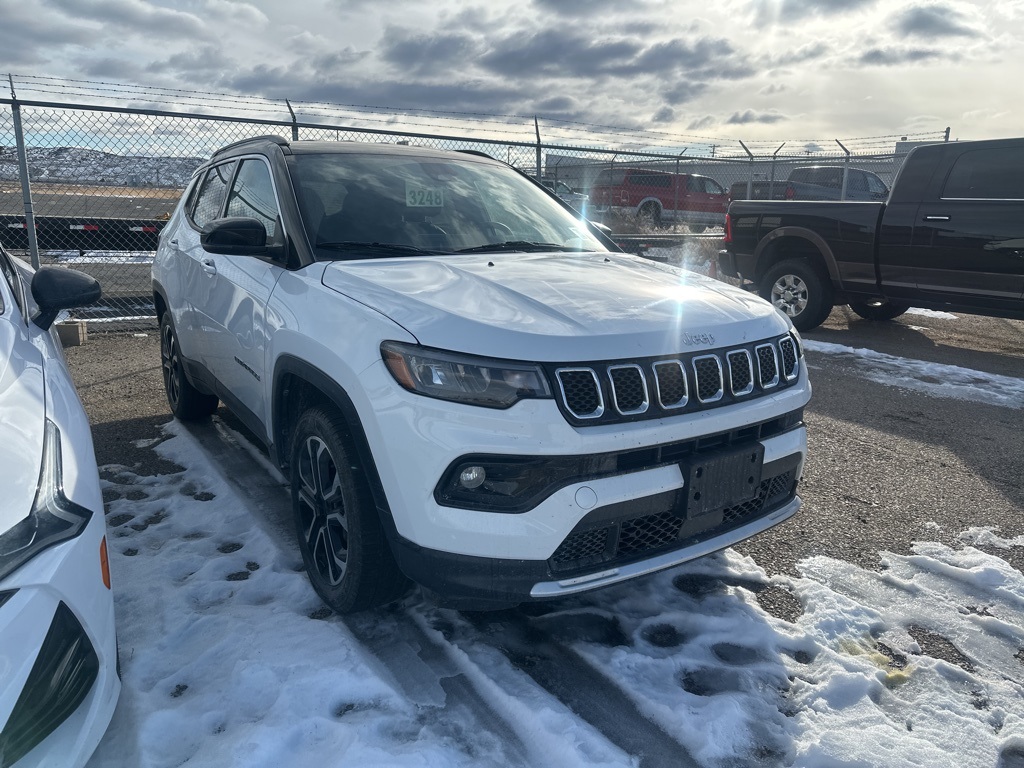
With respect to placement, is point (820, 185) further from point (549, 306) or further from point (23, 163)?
point (549, 306)

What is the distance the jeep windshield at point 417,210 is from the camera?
3260 mm

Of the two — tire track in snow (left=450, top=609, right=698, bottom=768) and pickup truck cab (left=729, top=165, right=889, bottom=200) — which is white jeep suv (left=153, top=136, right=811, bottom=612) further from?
pickup truck cab (left=729, top=165, right=889, bottom=200)

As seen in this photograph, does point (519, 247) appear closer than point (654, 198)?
Yes

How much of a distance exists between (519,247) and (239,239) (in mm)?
1226

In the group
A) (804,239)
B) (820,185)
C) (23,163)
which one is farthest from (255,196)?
(820,185)

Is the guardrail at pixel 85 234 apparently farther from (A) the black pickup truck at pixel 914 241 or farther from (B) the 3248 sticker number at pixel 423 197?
(A) the black pickup truck at pixel 914 241

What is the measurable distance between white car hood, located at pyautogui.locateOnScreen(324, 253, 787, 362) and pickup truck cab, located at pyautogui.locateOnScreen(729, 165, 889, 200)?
14.4m

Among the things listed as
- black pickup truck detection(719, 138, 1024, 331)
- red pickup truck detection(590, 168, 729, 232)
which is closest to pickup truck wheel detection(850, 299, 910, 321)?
black pickup truck detection(719, 138, 1024, 331)

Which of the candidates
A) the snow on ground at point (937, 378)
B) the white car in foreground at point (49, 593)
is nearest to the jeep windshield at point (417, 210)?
the white car in foreground at point (49, 593)

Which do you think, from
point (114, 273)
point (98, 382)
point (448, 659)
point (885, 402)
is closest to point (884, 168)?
point (885, 402)

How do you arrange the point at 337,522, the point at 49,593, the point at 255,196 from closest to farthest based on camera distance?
the point at 49,593
the point at 337,522
the point at 255,196

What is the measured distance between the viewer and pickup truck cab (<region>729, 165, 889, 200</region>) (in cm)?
1641

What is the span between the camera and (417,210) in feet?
11.6

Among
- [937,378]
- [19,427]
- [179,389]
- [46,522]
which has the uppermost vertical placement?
[19,427]
